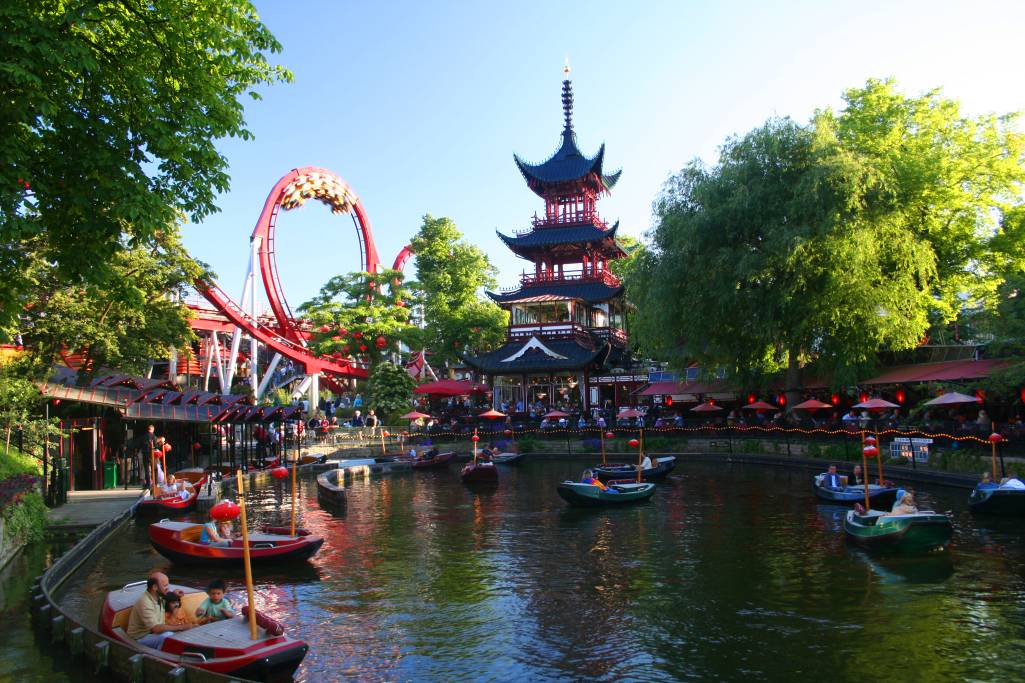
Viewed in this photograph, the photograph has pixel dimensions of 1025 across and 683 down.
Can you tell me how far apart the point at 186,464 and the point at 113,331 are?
8.64m

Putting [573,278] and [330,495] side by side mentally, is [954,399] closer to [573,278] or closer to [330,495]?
[330,495]

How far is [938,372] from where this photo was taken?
32812 millimetres

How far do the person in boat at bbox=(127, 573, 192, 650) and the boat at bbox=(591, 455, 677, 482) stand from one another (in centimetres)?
2114

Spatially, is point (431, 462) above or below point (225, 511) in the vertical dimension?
below

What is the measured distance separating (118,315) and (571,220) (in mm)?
38133

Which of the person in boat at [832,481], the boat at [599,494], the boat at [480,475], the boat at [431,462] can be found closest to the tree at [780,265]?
the person in boat at [832,481]

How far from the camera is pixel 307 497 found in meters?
30.3

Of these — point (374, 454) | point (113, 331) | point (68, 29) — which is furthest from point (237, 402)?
point (68, 29)

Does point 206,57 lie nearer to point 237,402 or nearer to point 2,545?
point 2,545

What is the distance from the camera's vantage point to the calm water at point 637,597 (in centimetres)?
1121

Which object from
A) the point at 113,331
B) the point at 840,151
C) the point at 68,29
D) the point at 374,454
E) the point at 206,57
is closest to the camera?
the point at 68,29

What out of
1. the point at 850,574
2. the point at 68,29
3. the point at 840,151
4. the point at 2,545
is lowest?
the point at 850,574

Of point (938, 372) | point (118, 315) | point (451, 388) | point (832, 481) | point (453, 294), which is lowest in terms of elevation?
point (832, 481)

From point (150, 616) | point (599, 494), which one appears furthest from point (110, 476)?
point (150, 616)
